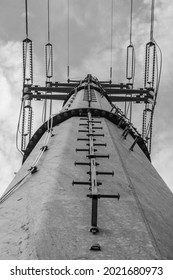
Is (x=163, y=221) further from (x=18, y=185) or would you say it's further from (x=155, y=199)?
(x=18, y=185)

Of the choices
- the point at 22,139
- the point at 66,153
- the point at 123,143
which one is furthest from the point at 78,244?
the point at 22,139

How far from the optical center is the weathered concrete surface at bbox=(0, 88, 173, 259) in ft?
13.0

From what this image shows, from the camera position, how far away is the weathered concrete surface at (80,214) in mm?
3977

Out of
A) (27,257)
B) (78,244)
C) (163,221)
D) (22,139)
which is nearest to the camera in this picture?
(27,257)

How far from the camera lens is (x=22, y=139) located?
19.9 meters

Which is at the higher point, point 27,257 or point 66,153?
point 66,153

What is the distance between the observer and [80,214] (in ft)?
15.3

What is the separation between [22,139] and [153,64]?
655cm

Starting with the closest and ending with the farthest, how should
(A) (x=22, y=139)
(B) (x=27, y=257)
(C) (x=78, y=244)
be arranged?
(B) (x=27, y=257) < (C) (x=78, y=244) < (A) (x=22, y=139)

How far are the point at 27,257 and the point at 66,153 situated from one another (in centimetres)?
295

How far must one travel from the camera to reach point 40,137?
9234mm

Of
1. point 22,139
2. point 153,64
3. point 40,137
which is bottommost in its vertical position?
point 22,139
